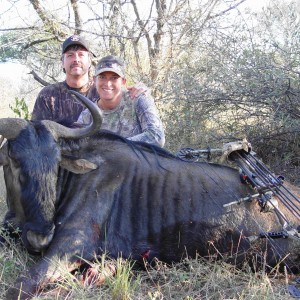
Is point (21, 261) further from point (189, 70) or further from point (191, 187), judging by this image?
point (189, 70)

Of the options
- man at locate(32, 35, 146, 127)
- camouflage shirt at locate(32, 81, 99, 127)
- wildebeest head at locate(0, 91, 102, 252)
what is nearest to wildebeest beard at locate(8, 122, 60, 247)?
wildebeest head at locate(0, 91, 102, 252)

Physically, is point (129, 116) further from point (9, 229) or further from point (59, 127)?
point (9, 229)

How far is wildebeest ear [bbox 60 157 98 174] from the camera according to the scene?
338 cm

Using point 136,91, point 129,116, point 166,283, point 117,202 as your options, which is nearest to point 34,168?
point 117,202

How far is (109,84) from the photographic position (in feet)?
15.8

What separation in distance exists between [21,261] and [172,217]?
1.20 m

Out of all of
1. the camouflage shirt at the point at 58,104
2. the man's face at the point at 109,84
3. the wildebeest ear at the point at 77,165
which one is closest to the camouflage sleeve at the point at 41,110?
the camouflage shirt at the point at 58,104

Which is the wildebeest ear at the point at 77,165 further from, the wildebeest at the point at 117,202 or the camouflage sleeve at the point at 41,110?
the camouflage sleeve at the point at 41,110

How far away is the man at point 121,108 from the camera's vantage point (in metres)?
4.77

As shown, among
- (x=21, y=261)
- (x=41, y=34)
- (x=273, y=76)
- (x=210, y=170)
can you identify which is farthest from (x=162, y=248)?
(x=41, y=34)

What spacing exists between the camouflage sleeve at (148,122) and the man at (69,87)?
79cm

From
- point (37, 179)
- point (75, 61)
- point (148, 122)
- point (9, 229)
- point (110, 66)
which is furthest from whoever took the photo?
point (75, 61)

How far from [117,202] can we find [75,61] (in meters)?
2.72

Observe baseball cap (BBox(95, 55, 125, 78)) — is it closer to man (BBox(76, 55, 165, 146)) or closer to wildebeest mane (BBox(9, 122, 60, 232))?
man (BBox(76, 55, 165, 146))
